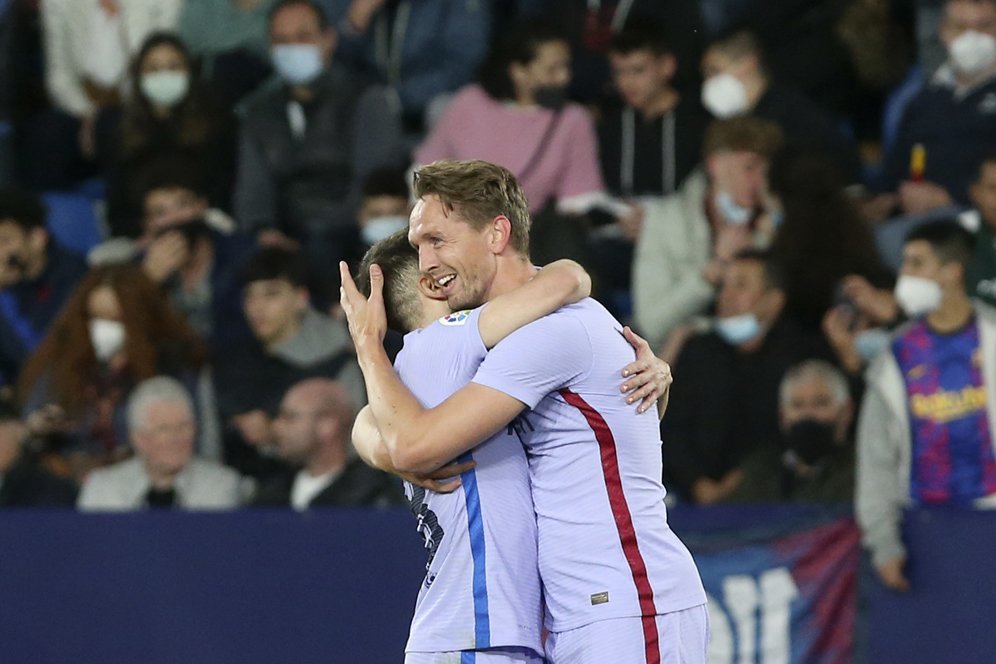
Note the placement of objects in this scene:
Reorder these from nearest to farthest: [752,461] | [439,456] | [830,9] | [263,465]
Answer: [439,456], [752,461], [263,465], [830,9]

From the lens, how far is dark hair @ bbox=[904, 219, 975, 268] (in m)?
6.94

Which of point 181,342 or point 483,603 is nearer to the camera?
point 483,603

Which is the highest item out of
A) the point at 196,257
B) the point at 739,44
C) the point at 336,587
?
the point at 739,44

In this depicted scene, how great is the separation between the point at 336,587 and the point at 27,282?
235cm

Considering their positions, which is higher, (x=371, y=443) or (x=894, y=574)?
(x=371, y=443)

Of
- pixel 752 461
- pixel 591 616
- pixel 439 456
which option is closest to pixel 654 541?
pixel 591 616

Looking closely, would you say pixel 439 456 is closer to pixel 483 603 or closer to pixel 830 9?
pixel 483 603

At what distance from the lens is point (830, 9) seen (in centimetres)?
811

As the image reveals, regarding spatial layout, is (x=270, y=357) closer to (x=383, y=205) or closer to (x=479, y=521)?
(x=383, y=205)

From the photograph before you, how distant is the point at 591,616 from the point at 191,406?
4.50m

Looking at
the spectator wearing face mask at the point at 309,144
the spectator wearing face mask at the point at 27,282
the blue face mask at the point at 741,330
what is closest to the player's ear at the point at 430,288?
the blue face mask at the point at 741,330

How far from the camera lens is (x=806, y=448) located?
6.99m

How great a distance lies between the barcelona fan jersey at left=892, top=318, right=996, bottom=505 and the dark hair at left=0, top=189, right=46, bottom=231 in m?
4.34

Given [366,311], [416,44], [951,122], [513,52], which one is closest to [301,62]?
[416,44]
